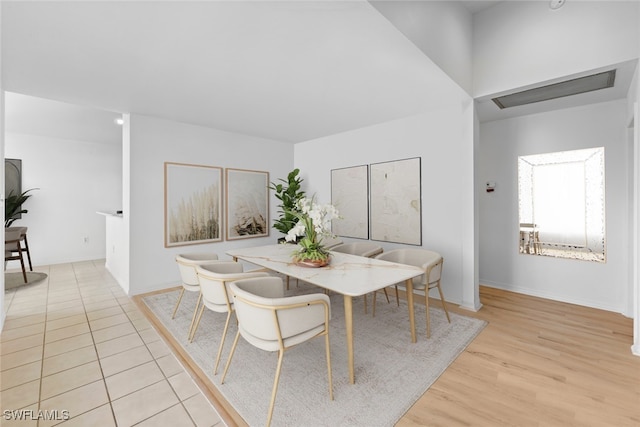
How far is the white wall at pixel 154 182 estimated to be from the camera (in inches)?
145

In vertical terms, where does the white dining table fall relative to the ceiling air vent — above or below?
below

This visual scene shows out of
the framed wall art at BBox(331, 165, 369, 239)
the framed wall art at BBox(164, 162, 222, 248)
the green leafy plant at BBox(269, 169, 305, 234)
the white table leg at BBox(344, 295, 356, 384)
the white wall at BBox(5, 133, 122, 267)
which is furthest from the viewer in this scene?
the white wall at BBox(5, 133, 122, 267)

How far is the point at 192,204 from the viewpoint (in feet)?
14.0

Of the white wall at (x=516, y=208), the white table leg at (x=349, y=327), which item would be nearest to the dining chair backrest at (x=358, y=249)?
the white table leg at (x=349, y=327)

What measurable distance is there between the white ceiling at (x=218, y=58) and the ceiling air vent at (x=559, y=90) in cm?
89

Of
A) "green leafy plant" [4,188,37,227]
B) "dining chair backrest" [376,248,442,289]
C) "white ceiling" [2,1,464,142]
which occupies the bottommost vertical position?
"dining chair backrest" [376,248,442,289]

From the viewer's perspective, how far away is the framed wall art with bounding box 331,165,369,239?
4.48 m

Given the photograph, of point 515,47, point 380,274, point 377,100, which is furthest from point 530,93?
point 380,274

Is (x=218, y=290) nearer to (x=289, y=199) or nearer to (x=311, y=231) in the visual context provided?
(x=311, y=231)

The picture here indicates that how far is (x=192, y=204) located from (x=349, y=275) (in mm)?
3074

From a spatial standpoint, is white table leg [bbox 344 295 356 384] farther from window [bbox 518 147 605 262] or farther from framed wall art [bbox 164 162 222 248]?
window [bbox 518 147 605 262]

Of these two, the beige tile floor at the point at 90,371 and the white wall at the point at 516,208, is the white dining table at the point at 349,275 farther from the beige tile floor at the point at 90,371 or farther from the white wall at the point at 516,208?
the white wall at the point at 516,208

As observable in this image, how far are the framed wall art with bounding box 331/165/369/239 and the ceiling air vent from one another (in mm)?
2007

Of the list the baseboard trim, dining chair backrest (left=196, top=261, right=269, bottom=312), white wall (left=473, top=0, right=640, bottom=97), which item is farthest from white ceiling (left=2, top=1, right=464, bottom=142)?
the baseboard trim
